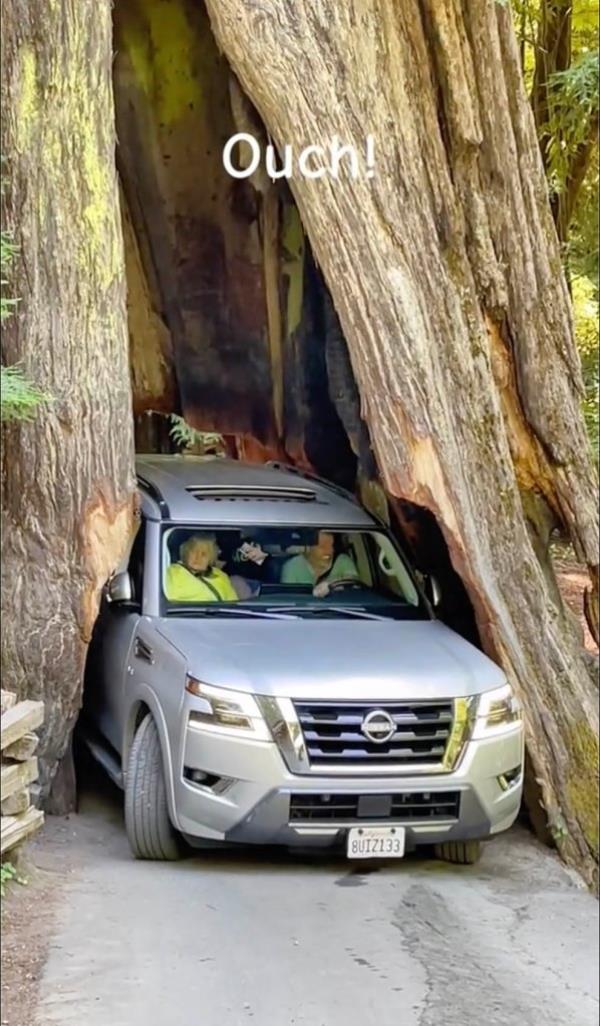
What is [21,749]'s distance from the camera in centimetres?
452

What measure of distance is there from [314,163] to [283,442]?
12.4ft

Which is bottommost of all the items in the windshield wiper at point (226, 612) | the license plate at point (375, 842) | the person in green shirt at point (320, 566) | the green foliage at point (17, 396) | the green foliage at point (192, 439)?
the license plate at point (375, 842)

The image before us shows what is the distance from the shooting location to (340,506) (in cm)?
685

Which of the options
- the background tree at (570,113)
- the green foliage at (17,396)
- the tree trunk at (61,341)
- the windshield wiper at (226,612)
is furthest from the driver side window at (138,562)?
the background tree at (570,113)

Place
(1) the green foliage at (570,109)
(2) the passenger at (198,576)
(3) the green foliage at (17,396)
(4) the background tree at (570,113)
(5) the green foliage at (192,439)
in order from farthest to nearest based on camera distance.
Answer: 1. (5) the green foliage at (192,439)
2. (4) the background tree at (570,113)
3. (1) the green foliage at (570,109)
4. (2) the passenger at (198,576)
5. (3) the green foliage at (17,396)

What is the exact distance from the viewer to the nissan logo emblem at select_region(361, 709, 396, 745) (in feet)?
16.5

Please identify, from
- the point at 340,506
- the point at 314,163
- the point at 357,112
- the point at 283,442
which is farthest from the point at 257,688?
the point at 283,442

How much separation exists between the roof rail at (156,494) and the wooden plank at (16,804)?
6.80ft

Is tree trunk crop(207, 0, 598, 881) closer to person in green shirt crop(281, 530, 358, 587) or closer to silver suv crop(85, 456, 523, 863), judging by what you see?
person in green shirt crop(281, 530, 358, 587)

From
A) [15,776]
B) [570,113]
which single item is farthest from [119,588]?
[570,113]

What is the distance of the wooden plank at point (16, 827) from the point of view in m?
4.40

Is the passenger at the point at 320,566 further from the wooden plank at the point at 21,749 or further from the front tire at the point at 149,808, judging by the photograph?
the wooden plank at the point at 21,749

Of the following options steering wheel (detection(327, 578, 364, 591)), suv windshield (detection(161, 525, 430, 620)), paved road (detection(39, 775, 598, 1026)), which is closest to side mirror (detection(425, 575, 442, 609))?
suv windshield (detection(161, 525, 430, 620))

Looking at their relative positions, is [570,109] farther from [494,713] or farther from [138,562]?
[494,713]
